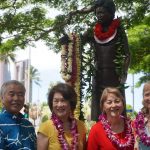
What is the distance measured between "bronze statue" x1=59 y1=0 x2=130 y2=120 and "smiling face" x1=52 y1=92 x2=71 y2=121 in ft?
6.60

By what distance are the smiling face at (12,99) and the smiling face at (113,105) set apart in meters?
0.74

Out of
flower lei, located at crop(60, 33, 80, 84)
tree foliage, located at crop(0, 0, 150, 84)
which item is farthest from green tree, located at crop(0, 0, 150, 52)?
flower lei, located at crop(60, 33, 80, 84)

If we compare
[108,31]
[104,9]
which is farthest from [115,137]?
[104,9]

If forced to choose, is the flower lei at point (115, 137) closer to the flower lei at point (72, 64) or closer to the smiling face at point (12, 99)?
the smiling face at point (12, 99)

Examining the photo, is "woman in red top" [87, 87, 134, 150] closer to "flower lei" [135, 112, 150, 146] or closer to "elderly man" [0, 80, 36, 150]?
"flower lei" [135, 112, 150, 146]

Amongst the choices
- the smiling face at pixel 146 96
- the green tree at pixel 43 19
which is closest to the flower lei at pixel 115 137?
the smiling face at pixel 146 96

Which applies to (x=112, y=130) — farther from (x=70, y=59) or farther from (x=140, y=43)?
(x=140, y=43)

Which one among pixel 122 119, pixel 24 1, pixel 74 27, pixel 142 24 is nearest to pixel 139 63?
pixel 142 24

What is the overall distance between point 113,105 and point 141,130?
0.32 metres

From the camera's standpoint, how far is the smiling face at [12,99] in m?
3.51

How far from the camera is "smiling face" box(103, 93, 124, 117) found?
3498mm

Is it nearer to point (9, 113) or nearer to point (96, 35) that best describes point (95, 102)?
point (96, 35)

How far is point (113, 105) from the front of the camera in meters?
3.49

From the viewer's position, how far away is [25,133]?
3492 millimetres
